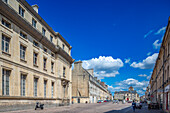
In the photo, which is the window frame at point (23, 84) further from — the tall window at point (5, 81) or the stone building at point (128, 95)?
the stone building at point (128, 95)

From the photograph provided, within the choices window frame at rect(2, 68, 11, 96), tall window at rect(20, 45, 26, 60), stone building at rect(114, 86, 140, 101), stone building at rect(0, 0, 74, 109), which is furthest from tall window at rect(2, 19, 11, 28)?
stone building at rect(114, 86, 140, 101)

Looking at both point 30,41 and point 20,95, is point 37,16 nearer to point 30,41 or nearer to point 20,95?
point 30,41

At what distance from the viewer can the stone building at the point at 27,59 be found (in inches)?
736

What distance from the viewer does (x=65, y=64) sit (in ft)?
128

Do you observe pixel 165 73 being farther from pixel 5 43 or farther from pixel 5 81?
pixel 5 43

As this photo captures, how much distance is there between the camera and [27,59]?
76.8 ft

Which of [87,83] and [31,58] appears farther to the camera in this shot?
[87,83]

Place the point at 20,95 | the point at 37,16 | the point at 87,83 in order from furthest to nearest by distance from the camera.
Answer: the point at 87,83 → the point at 37,16 → the point at 20,95

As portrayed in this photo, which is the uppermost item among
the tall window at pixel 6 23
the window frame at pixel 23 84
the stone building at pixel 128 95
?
the tall window at pixel 6 23

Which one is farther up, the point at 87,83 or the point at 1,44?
the point at 1,44

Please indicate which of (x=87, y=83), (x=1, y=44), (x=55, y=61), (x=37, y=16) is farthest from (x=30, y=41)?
(x=87, y=83)

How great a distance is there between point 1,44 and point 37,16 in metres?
10.1

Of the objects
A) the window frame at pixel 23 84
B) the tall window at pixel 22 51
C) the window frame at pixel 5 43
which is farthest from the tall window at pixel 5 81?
the tall window at pixel 22 51

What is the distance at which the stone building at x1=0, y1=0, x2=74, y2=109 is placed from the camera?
1870 cm
